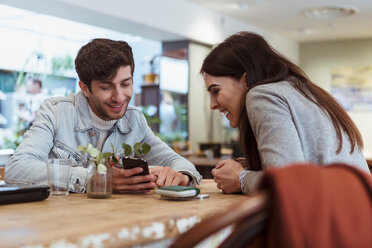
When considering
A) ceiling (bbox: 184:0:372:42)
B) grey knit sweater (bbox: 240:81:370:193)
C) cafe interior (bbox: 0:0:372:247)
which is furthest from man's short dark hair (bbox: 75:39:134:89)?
ceiling (bbox: 184:0:372:42)

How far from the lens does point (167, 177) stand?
200 centimetres

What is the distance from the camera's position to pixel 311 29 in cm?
989

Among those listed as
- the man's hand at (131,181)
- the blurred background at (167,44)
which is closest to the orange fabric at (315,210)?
the man's hand at (131,181)

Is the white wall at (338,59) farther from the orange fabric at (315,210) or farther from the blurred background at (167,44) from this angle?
the orange fabric at (315,210)

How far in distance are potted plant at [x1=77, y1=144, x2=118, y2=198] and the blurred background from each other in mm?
3654

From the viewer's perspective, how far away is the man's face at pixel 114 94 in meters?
2.15

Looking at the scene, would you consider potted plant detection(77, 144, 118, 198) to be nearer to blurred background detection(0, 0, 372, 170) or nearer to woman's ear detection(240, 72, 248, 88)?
woman's ear detection(240, 72, 248, 88)

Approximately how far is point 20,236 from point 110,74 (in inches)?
46.8

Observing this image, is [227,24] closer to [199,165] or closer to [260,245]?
[199,165]

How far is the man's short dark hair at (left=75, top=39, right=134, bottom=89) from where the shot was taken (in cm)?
212

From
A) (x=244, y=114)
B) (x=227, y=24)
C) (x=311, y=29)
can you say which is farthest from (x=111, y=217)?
(x=311, y=29)

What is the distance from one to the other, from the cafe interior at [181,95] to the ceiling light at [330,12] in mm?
57

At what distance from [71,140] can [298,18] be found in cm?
724

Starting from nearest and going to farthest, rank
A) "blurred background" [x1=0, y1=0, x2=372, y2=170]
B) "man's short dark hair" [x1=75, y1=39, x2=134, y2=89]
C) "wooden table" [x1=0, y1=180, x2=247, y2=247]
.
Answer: "wooden table" [x1=0, y1=180, x2=247, y2=247]
"man's short dark hair" [x1=75, y1=39, x2=134, y2=89]
"blurred background" [x1=0, y1=0, x2=372, y2=170]
